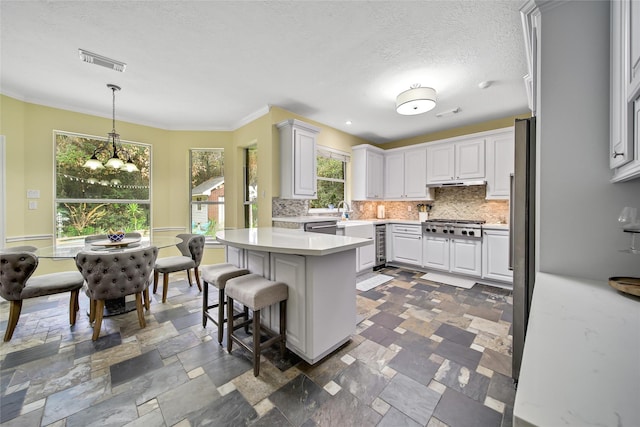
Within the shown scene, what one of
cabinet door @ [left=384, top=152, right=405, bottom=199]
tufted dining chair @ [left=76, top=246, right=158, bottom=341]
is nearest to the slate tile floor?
tufted dining chair @ [left=76, top=246, right=158, bottom=341]

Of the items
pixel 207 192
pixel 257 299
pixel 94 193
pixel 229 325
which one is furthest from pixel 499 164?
pixel 94 193

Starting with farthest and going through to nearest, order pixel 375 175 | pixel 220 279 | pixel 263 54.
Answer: pixel 375 175, pixel 263 54, pixel 220 279

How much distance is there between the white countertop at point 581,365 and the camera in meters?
0.40

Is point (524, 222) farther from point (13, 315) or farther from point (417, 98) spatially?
point (13, 315)

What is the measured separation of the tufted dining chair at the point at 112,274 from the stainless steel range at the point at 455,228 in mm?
4140

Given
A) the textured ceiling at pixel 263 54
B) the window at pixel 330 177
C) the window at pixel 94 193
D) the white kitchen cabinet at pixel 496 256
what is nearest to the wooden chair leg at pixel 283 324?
the textured ceiling at pixel 263 54

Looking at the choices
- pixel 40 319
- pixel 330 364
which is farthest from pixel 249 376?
pixel 40 319

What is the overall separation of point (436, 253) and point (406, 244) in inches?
22.1

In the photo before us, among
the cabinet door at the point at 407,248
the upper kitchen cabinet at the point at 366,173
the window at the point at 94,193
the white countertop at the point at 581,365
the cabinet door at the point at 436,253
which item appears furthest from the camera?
the upper kitchen cabinet at the point at 366,173

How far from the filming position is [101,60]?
2457 mm

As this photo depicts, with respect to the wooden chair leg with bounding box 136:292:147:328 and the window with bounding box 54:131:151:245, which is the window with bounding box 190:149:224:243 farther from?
the wooden chair leg with bounding box 136:292:147:328

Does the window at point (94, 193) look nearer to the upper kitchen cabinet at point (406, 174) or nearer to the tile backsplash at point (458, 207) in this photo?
the tile backsplash at point (458, 207)

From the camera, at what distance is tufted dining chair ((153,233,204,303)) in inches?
120

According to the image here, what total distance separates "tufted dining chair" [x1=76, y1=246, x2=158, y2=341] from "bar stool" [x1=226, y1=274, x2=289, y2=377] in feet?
3.52
